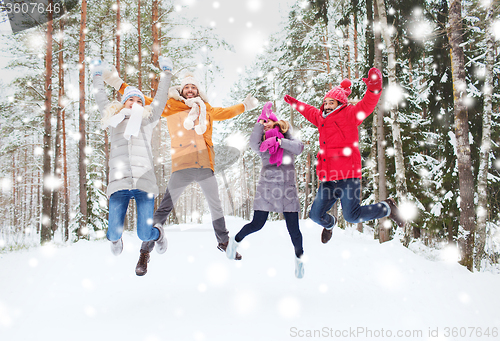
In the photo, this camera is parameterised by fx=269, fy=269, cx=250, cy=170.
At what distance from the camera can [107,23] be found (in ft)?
43.8

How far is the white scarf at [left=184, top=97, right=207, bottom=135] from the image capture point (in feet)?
12.5

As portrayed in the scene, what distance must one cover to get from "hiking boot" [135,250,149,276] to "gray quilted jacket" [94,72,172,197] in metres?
0.88

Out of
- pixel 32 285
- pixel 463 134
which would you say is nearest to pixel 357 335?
pixel 32 285

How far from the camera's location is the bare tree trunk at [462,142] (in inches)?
254

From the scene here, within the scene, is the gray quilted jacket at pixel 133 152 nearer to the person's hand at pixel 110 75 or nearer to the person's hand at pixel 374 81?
the person's hand at pixel 110 75

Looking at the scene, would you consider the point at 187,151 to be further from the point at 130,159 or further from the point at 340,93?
the point at 340,93

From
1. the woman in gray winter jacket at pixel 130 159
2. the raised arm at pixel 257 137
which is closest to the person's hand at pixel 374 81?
the raised arm at pixel 257 137

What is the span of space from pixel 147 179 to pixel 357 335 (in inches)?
119

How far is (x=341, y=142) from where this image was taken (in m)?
4.10

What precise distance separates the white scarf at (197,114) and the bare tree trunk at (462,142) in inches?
253

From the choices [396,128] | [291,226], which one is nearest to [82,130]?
[291,226]

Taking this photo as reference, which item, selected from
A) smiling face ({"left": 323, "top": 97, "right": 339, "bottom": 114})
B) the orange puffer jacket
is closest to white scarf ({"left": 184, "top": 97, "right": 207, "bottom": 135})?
the orange puffer jacket

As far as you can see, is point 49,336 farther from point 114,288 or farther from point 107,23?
point 107,23

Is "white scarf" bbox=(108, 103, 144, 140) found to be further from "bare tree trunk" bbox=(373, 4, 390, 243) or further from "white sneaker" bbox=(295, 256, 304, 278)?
"bare tree trunk" bbox=(373, 4, 390, 243)
